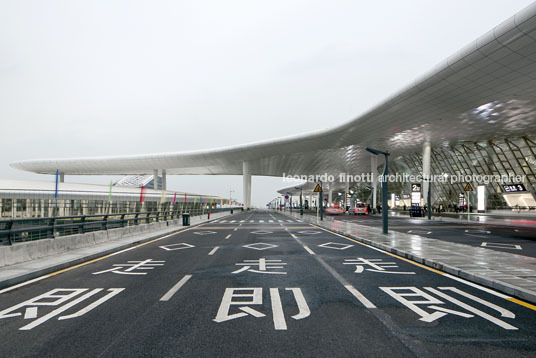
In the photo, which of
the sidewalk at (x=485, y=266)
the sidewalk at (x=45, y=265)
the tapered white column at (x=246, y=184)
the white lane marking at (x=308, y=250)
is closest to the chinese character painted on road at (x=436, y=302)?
the sidewalk at (x=485, y=266)

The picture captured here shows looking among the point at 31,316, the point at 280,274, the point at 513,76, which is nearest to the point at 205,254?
the point at 280,274

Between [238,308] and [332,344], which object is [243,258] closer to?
[238,308]

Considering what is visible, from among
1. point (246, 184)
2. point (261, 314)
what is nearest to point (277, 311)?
point (261, 314)

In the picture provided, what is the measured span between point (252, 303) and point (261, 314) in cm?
57

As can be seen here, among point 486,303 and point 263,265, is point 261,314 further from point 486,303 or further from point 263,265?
point 263,265

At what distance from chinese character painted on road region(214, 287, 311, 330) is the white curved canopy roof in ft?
70.0

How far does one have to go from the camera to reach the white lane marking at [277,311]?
449cm

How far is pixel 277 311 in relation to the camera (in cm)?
512

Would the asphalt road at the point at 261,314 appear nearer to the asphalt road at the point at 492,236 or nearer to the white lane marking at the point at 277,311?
the white lane marking at the point at 277,311

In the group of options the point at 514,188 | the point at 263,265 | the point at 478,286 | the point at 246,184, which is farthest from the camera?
the point at 246,184

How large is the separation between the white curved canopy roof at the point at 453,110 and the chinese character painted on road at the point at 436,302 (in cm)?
1942

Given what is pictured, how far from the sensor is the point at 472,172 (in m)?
59.8

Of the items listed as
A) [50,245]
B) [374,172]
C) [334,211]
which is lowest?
[334,211]

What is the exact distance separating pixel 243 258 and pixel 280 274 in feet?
Result: 8.53
